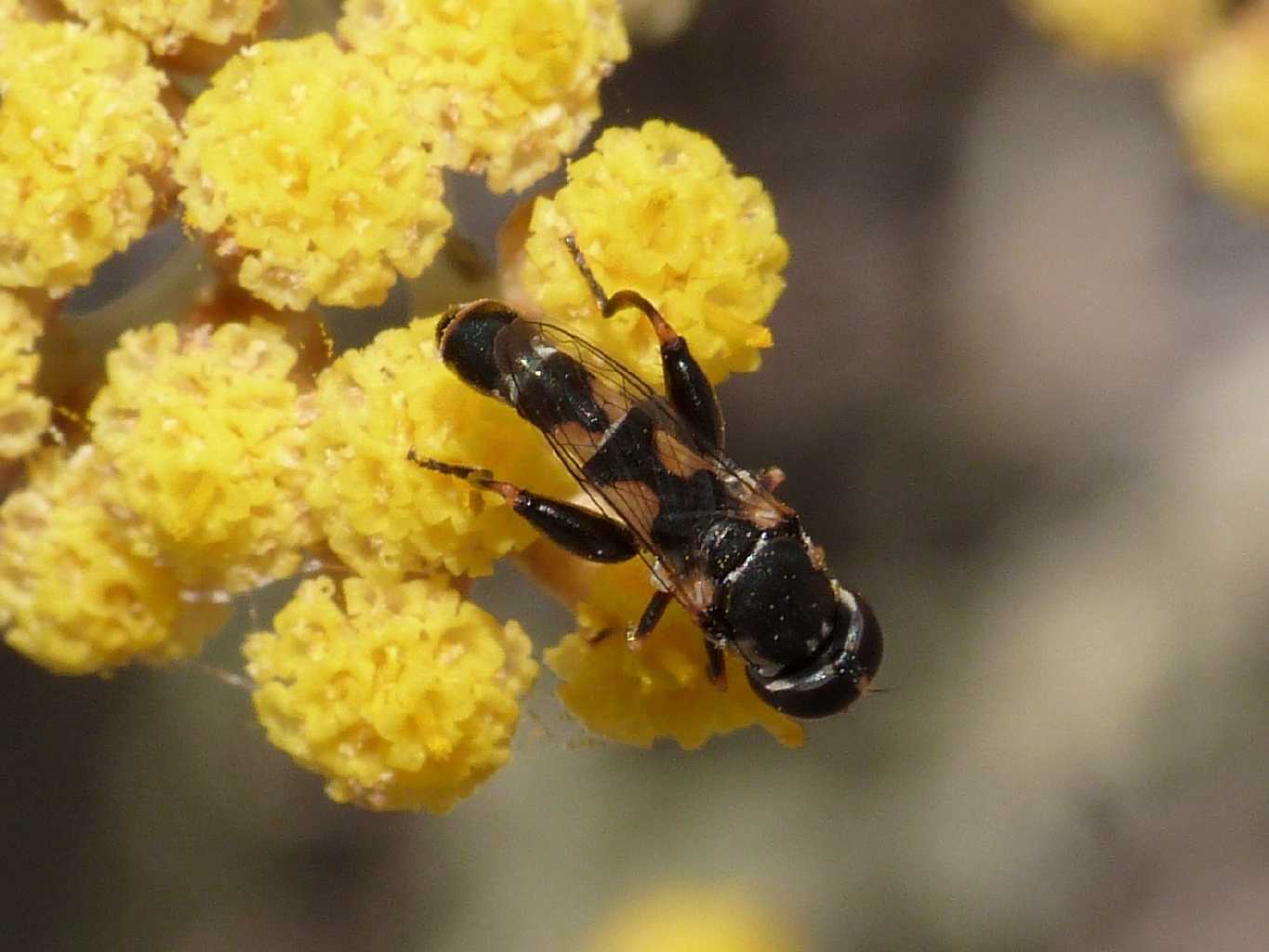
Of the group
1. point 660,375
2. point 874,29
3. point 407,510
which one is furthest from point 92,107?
point 874,29

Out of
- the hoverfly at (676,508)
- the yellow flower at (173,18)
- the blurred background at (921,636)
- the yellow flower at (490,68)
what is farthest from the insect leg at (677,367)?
the blurred background at (921,636)

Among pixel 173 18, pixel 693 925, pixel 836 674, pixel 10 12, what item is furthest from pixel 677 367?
pixel 693 925

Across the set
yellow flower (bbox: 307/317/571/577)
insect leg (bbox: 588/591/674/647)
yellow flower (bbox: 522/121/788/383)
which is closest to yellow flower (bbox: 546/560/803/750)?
insect leg (bbox: 588/591/674/647)

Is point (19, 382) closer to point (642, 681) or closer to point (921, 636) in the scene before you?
point (642, 681)

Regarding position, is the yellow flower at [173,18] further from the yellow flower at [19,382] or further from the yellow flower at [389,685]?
the yellow flower at [389,685]

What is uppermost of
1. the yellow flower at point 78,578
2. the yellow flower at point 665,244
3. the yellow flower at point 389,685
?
the yellow flower at point 665,244

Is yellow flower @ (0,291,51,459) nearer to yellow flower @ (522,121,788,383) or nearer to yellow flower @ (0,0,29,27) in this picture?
yellow flower @ (0,0,29,27)

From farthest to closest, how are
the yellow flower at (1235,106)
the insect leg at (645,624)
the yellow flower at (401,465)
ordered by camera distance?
the yellow flower at (1235,106) → the insect leg at (645,624) → the yellow flower at (401,465)
